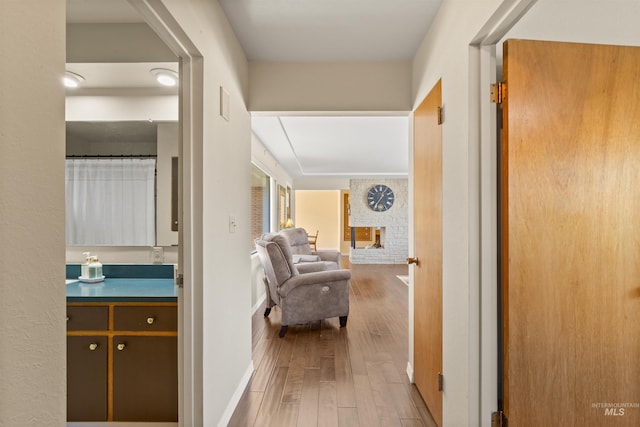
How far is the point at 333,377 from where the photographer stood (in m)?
2.48

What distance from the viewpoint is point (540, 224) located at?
133 centimetres

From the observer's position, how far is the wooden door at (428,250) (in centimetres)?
188

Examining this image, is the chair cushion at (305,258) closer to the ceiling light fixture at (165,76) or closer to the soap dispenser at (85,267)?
the soap dispenser at (85,267)

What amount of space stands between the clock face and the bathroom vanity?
24.0 ft

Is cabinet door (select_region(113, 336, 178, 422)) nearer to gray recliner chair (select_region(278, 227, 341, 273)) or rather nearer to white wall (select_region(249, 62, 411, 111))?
white wall (select_region(249, 62, 411, 111))

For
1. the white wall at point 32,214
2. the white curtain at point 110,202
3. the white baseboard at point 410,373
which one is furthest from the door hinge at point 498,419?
the white curtain at point 110,202

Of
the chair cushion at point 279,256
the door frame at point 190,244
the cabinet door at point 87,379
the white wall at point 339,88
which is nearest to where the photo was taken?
the door frame at point 190,244

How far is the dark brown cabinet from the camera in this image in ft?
5.76

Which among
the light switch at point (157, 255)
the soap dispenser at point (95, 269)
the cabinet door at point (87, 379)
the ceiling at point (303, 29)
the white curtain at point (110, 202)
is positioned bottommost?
the cabinet door at point (87, 379)

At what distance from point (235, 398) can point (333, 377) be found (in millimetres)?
753

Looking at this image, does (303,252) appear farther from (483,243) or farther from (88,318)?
(483,243)

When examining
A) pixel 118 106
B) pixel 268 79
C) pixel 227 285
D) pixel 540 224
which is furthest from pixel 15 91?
pixel 268 79

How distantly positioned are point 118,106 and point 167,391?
73.7 inches

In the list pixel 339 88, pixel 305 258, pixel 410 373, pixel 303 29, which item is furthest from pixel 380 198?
Answer: pixel 303 29
